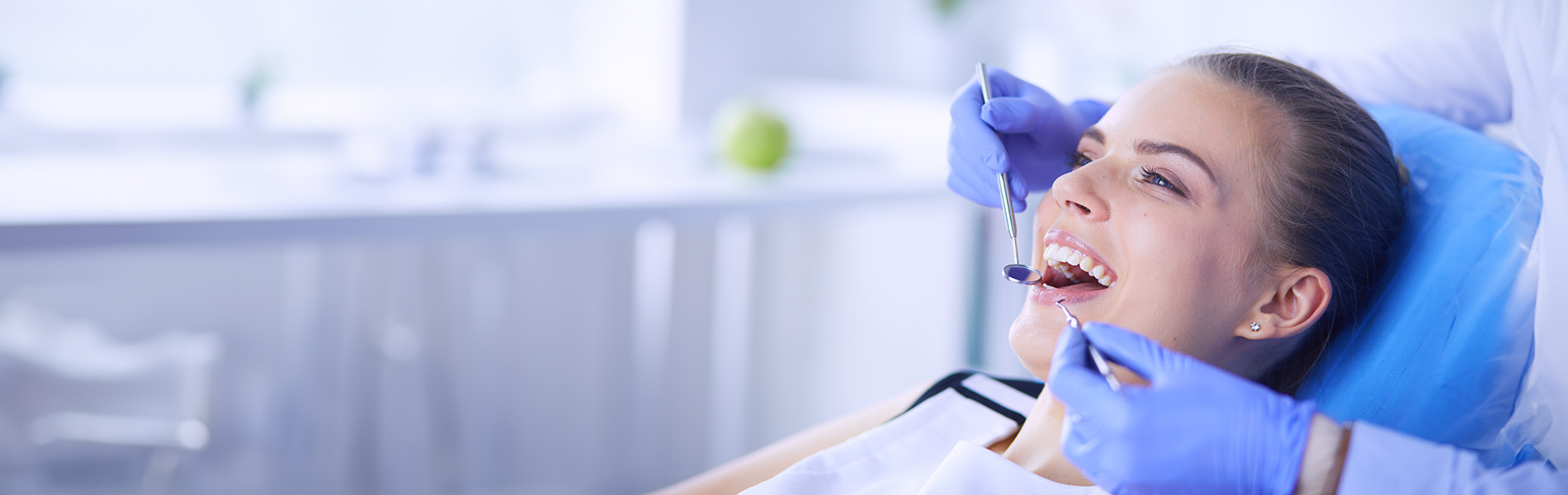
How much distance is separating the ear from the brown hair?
0.01m

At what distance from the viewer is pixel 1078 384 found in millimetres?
765

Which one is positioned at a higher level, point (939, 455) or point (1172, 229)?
point (1172, 229)

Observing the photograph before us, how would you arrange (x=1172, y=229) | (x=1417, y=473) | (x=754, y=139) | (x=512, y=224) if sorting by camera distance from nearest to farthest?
(x=1417, y=473)
(x=1172, y=229)
(x=512, y=224)
(x=754, y=139)

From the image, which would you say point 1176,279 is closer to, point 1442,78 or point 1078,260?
point 1078,260

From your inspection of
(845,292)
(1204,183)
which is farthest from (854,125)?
(1204,183)

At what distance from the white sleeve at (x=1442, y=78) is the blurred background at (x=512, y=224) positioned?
43 centimetres

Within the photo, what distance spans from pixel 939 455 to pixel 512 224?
0.94m

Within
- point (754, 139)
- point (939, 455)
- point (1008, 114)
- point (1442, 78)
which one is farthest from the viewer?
point (754, 139)

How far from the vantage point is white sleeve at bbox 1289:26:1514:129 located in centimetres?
128

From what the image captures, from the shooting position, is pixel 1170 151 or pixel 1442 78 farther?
pixel 1442 78

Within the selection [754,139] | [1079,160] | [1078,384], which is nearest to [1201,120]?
[1079,160]

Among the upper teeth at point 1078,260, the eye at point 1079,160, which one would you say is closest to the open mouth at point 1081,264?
the upper teeth at point 1078,260

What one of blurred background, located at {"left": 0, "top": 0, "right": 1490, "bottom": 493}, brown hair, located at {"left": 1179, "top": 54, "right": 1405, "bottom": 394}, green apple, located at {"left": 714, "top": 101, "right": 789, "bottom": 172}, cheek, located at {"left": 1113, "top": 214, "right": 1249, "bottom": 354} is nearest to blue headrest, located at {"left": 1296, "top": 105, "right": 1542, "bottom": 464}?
brown hair, located at {"left": 1179, "top": 54, "right": 1405, "bottom": 394}

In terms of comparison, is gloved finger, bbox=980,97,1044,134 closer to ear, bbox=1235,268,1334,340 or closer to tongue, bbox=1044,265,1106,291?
tongue, bbox=1044,265,1106,291
